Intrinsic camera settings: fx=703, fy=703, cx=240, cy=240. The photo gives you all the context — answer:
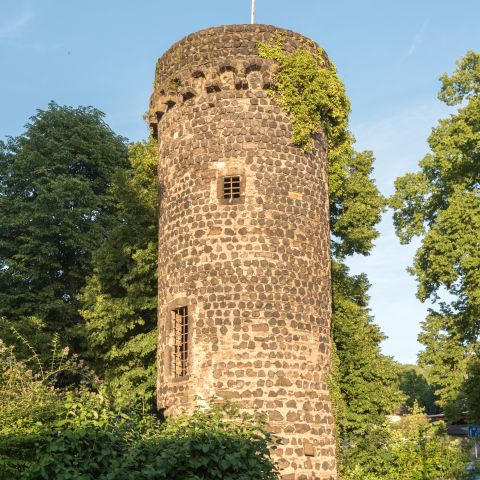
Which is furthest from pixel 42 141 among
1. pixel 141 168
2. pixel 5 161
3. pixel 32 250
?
pixel 141 168

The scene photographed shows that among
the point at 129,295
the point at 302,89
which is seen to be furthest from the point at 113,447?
the point at 129,295

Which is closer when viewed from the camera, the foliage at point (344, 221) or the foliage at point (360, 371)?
the foliage at point (344, 221)

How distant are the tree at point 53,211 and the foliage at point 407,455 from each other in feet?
33.7

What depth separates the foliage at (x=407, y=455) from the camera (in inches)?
617

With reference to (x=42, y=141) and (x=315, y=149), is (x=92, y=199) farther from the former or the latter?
(x=315, y=149)

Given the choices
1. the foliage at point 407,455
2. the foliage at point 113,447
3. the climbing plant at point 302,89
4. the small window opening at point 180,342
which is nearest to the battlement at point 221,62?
the climbing plant at point 302,89

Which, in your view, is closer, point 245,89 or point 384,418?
point 245,89

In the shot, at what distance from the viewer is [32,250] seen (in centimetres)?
2550

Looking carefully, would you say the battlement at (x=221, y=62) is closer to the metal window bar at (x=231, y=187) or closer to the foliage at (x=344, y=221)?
the foliage at (x=344, y=221)

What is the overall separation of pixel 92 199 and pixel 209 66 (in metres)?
12.9

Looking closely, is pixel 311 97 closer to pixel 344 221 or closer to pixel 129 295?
pixel 344 221

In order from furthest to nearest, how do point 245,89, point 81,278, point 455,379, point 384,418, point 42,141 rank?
1. point 42,141
2. point 81,278
3. point 455,379
4. point 384,418
5. point 245,89

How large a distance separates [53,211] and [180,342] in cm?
1284

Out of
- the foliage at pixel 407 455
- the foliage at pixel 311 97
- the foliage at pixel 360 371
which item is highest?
the foliage at pixel 311 97
